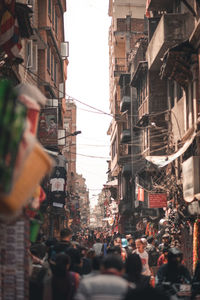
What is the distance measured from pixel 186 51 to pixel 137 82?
52.5 ft

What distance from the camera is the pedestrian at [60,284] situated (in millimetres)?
7945

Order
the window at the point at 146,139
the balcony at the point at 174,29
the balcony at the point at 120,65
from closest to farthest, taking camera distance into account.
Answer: the balcony at the point at 174,29 < the window at the point at 146,139 < the balcony at the point at 120,65

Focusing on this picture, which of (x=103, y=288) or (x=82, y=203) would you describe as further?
(x=82, y=203)

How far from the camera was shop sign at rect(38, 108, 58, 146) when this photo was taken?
30680 millimetres

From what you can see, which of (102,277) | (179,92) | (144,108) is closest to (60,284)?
(102,277)

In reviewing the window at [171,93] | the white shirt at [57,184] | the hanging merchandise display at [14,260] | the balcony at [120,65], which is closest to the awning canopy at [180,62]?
the window at [171,93]

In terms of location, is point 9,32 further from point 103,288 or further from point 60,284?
point 103,288

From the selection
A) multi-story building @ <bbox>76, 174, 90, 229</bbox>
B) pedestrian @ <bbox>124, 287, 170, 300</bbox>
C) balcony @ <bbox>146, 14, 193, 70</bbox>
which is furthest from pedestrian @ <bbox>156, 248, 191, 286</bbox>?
multi-story building @ <bbox>76, 174, 90, 229</bbox>

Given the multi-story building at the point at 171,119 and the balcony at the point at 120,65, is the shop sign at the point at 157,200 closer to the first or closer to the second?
the multi-story building at the point at 171,119

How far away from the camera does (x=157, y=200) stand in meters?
27.0

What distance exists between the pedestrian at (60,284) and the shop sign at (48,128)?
2266 cm

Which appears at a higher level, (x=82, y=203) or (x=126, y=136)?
(x=82, y=203)

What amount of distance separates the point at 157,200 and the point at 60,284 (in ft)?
63.3

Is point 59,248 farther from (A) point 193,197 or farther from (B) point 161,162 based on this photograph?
(B) point 161,162
